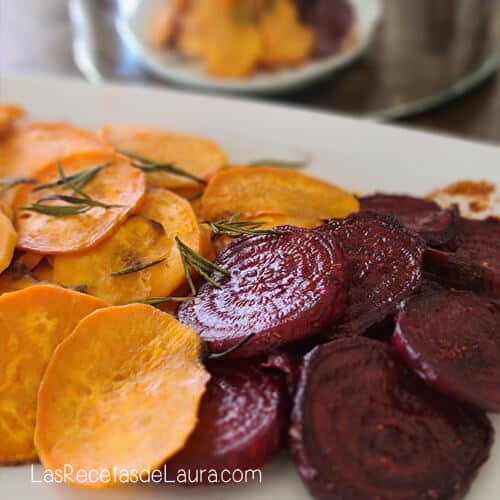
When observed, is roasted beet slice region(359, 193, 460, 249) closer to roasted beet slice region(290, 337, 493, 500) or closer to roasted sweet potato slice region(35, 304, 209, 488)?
roasted beet slice region(290, 337, 493, 500)

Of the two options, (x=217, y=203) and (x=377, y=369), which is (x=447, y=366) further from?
(x=217, y=203)

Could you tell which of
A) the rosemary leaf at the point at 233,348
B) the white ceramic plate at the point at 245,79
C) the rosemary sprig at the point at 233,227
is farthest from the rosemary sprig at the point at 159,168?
the white ceramic plate at the point at 245,79

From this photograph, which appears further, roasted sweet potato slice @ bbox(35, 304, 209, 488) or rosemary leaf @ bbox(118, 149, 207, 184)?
rosemary leaf @ bbox(118, 149, 207, 184)

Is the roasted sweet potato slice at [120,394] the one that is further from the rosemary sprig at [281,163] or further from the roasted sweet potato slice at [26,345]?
the rosemary sprig at [281,163]

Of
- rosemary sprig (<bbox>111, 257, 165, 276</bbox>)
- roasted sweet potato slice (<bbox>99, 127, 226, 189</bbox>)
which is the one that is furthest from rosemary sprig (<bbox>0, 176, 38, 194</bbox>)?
rosemary sprig (<bbox>111, 257, 165, 276</bbox>)

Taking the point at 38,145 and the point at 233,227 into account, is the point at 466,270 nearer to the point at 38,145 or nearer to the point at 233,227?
the point at 233,227

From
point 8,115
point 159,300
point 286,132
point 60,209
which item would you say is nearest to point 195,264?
point 159,300
